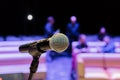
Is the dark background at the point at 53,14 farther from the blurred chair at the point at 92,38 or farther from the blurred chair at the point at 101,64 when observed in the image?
the blurred chair at the point at 101,64

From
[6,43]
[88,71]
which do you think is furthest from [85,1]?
[88,71]

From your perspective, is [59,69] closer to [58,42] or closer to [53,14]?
[53,14]

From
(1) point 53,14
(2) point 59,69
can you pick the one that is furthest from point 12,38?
(2) point 59,69

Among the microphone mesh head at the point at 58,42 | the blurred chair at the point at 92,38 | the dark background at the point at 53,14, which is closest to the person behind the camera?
the microphone mesh head at the point at 58,42

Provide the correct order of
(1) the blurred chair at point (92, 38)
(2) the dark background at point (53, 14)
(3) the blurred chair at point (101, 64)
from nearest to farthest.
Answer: (3) the blurred chair at point (101, 64) < (1) the blurred chair at point (92, 38) < (2) the dark background at point (53, 14)

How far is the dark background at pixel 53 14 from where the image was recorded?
528 inches

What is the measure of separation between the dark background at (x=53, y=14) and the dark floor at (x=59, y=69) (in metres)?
3.45

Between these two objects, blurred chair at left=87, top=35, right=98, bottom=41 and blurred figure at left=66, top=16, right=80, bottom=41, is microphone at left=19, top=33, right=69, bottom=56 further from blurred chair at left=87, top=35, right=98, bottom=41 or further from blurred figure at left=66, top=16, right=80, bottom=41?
blurred chair at left=87, top=35, right=98, bottom=41

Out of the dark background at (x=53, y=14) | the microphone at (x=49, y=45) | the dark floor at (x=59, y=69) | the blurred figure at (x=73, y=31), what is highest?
the dark background at (x=53, y=14)

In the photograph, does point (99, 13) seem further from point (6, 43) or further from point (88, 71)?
point (88, 71)

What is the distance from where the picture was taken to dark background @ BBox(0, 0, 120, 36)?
44.0 ft

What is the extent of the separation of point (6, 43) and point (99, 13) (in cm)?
597

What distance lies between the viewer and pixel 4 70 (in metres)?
7.06

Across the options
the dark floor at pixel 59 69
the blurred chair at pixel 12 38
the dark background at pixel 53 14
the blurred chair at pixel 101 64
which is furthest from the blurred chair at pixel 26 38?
the blurred chair at pixel 101 64
